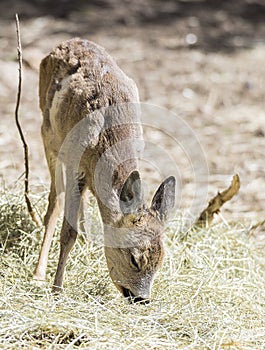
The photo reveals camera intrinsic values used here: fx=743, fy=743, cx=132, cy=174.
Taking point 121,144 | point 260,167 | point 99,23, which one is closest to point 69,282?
point 121,144

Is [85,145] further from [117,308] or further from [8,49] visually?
[8,49]

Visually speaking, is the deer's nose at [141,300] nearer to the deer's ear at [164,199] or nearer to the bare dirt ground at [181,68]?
the deer's ear at [164,199]

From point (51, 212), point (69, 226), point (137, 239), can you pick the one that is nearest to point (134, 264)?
point (137, 239)

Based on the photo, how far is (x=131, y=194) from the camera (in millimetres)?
4383

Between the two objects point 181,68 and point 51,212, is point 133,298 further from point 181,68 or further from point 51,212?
point 181,68

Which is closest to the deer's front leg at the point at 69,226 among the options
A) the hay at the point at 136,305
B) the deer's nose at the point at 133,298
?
the hay at the point at 136,305

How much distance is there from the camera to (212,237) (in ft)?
19.3

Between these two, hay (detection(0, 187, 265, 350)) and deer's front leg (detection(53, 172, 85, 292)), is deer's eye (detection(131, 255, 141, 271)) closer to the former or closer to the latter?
hay (detection(0, 187, 265, 350))

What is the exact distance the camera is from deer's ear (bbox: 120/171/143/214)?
434cm

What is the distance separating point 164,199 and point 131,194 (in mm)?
202

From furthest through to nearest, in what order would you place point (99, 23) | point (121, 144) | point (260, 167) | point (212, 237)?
point (99, 23) → point (260, 167) → point (212, 237) → point (121, 144)

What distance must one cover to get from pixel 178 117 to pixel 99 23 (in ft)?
11.7

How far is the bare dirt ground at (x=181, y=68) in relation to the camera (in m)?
7.75

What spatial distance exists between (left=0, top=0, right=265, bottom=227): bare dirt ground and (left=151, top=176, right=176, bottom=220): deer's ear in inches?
71.2
